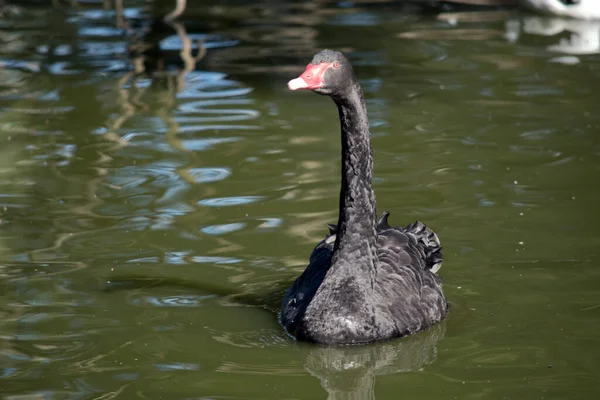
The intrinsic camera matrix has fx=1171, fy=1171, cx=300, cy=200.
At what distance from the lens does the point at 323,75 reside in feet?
20.0

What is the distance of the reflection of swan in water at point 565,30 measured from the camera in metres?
14.6

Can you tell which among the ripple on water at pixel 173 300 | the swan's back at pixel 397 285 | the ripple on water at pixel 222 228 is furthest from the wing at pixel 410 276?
the ripple on water at pixel 222 228

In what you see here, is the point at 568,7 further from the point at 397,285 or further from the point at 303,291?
the point at 303,291

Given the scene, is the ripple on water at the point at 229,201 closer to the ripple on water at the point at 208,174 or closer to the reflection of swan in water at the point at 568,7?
the ripple on water at the point at 208,174

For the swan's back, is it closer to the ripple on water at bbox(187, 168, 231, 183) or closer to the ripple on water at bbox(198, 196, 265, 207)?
the ripple on water at bbox(198, 196, 265, 207)

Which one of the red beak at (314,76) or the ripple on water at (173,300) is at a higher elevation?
the red beak at (314,76)

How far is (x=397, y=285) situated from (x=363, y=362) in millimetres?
587

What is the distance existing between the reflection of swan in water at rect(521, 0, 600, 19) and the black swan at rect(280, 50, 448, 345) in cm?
1060

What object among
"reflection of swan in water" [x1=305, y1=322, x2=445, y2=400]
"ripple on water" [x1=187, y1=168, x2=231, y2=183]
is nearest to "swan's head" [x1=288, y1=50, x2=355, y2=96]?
"reflection of swan in water" [x1=305, y1=322, x2=445, y2=400]

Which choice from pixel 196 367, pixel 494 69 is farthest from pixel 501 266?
pixel 494 69

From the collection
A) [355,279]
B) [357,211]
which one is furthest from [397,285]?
[357,211]

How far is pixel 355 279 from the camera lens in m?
6.53

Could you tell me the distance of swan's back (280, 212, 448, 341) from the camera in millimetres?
6551

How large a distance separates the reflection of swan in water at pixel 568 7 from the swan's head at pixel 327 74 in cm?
1122
